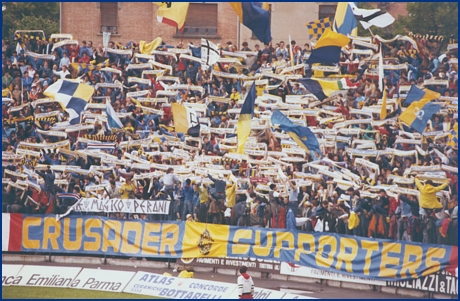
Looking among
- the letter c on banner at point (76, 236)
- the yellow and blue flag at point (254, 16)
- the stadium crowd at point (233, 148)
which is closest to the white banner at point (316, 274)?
the stadium crowd at point (233, 148)

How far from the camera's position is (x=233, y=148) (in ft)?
86.0

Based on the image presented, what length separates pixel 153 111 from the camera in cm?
2828

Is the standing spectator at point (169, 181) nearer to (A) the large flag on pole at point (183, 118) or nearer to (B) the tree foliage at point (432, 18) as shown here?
(A) the large flag on pole at point (183, 118)

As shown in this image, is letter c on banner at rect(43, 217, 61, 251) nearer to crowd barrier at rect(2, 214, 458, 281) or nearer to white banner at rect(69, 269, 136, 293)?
crowd barrier at rect(2, 214, 458, 281)

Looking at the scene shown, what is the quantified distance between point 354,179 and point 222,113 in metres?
6.04

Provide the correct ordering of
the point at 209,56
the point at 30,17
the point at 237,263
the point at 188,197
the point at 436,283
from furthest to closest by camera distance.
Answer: the point at 30,17, the point at 209,56, the point at 188,197, the point at 237,263, the point at 436,283

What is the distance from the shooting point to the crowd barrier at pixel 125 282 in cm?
2095

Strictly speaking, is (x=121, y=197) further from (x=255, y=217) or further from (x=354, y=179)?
(x=354, y=179)

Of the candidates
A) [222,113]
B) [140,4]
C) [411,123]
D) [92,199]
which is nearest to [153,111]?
[222,113]

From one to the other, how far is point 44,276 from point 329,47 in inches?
403

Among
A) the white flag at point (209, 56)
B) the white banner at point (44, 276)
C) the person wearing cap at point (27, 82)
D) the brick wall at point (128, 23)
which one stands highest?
the brick wall at point (128, 23)

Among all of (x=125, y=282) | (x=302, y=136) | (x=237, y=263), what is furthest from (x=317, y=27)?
(x=125, y=282)

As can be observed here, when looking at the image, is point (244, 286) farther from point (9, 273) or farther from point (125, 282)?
point (9, 273)

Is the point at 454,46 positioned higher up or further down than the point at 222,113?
higher up
